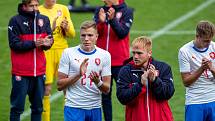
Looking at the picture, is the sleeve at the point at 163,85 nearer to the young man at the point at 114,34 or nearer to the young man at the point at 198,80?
the young man at the point at 198,80

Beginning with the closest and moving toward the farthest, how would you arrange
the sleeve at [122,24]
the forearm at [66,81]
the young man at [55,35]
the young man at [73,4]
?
the forearm at [66,81], the sleeve at [122,24], the young man at [55,35], the young man at [73,4]

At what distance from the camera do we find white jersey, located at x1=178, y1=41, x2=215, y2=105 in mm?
9461

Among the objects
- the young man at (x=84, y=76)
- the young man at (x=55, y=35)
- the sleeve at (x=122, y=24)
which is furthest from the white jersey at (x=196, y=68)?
the young man at (x=55, y=35)

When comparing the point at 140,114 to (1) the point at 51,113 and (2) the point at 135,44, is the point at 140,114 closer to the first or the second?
(2) the point at 135,44

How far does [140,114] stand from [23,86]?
8.65 ft

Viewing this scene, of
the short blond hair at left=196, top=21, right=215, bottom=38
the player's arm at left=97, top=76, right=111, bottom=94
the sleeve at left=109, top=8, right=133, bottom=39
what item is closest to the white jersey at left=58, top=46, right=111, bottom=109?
the player's arm at left=97, top=76, right=111, bottom=94

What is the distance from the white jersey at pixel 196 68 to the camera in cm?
946

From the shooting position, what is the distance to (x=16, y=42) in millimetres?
10453

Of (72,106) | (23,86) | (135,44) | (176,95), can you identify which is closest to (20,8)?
(23,86)

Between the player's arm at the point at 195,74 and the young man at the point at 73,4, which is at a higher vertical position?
the player's arm at the point at 195,74

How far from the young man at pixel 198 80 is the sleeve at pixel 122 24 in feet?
6.08

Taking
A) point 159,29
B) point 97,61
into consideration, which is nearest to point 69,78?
point 97,61

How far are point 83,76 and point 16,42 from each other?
61.5 inches

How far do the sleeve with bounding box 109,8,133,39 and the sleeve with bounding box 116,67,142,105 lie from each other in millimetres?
2615
